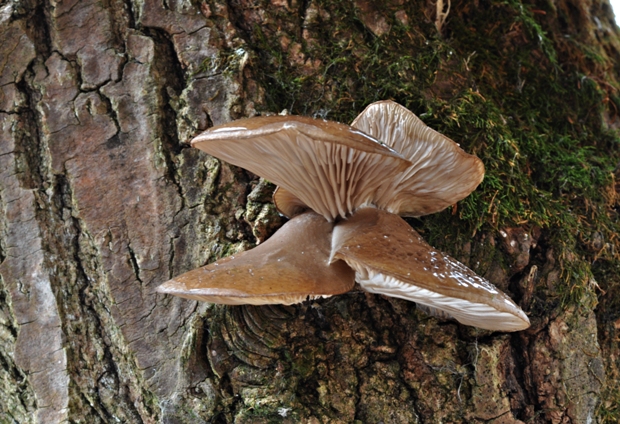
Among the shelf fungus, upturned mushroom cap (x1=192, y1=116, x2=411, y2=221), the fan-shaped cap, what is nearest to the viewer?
upturned mushroom cap (x1=192, y1=116, x2=411, y2=221)

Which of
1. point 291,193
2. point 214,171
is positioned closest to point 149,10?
point 214,171

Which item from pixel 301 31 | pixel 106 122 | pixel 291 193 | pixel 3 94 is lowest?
pixel 291 193

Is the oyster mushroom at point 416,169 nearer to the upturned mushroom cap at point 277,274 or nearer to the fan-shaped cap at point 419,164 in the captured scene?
the fan-shaped cap at point 419,164

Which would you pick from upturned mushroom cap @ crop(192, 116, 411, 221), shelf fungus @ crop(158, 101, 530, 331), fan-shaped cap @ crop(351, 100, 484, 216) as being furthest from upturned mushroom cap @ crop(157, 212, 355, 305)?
fan-shaped cap @ crop(351, 100, 484, 216)

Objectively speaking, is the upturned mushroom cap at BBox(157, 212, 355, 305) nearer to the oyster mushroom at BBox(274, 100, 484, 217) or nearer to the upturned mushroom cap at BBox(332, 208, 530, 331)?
the upturned mushroom cap at BBox(332, 208, 530, 331)

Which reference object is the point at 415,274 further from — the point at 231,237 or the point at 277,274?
the point at 231,237

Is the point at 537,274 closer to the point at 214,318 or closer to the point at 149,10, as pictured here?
the point at 214,318
